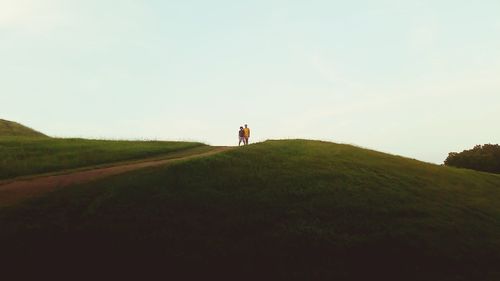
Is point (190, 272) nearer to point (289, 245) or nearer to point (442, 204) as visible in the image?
point (289, 245)

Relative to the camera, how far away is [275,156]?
1157 inches

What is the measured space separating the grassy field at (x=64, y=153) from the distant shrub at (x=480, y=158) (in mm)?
29184

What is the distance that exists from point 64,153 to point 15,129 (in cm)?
2636

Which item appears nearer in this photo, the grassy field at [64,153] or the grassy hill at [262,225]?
the grassy hill at [262,225]

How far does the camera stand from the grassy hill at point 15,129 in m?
51.9

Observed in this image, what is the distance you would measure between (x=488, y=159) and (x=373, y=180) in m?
28.5

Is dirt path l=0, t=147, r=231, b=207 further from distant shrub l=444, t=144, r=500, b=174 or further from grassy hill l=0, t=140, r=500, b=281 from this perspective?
distant shrub l=444, t=144, r=500, b=174

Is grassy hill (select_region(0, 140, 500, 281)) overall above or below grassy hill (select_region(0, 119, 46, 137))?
below

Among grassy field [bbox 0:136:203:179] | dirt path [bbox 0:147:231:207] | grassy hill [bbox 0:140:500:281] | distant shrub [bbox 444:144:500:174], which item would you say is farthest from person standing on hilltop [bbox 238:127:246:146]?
distant shrub [bbox 444:144:500:174]

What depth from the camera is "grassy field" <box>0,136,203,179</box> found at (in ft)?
91.6

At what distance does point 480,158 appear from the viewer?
5038 centimetres

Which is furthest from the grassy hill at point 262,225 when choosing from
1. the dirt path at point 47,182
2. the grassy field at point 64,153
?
the grassy field at point 64,153

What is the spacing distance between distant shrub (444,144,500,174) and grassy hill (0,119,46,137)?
43739mm

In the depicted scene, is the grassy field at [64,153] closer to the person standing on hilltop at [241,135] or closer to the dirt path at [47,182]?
the dirt path at [47,182]
